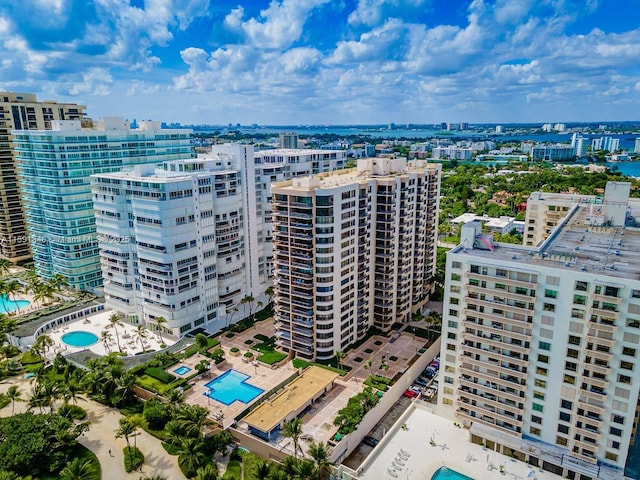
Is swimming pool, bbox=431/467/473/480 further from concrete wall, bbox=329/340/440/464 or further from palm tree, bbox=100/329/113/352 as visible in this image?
palm tree, bbox=100/329/113/352

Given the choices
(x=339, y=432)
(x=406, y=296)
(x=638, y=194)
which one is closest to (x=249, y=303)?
(x=406, y=296)

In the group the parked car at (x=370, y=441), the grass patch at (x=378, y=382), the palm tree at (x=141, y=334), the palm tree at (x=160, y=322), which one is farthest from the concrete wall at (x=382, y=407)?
the palm tree at (x=141, y=334)

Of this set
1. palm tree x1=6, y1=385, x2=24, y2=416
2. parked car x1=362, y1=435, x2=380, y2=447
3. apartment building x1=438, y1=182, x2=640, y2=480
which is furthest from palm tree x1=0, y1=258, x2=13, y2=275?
apartment building x1=438, y1=182, x2=640, y2=480

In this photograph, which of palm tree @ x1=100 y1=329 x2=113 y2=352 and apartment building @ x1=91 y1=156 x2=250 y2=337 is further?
palm tree @ x1=100 y1=329 x2=113 y2=352

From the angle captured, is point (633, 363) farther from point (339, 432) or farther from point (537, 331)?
point (339, 432)

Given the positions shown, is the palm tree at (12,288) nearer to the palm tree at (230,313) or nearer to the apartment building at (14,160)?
the apartment building at (14,160)

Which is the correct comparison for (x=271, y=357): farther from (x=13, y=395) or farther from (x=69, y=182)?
(x=69, y=182)
